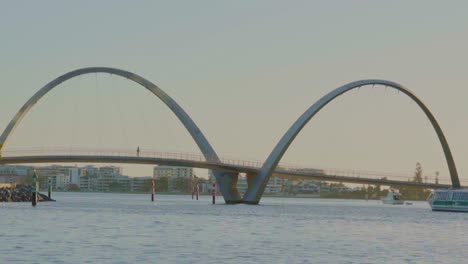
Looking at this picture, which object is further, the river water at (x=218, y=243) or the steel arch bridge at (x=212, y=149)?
the steel arch bridge at (x=212, y=149)

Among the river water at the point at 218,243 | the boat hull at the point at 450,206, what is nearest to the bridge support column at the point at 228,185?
the boat hull at the point at 450,206

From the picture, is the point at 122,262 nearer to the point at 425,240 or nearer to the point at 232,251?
the point at 232,251

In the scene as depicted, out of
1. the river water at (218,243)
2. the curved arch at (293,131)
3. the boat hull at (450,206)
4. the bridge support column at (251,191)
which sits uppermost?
the curved arch at (293,131)

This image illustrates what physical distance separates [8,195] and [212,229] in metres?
79.4

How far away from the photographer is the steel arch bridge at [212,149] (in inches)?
4897

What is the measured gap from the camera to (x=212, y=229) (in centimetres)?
6619

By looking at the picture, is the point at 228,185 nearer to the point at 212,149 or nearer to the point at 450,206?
the point at 212,149

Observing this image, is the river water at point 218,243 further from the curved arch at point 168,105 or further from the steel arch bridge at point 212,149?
the curved arch at point 168,105

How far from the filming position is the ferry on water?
124 meters

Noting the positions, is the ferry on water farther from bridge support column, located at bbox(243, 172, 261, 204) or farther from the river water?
the river water

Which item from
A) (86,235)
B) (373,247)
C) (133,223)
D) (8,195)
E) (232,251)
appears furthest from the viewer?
(8,195)

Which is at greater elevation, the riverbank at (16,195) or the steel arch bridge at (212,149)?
the steel arch bridge at (212,149)

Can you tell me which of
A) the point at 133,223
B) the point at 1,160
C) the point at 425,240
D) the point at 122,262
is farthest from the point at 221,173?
the point at 122,262

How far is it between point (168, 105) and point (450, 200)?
37.9 m
